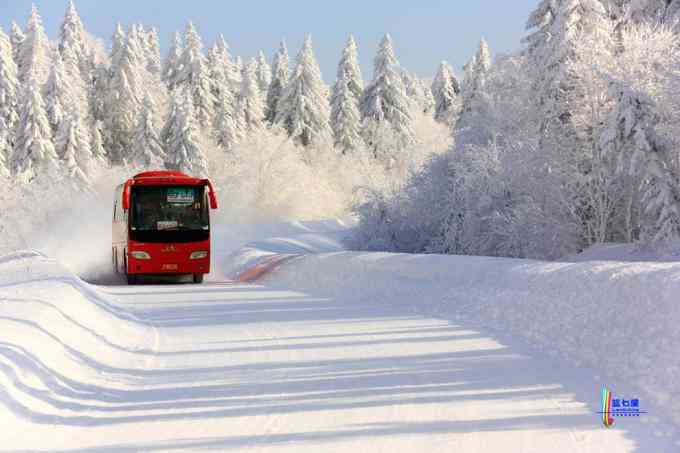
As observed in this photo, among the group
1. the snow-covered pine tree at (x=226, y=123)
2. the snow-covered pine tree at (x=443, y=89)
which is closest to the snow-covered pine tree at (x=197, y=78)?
the snow-covered pine tree at (x=226, y=123)

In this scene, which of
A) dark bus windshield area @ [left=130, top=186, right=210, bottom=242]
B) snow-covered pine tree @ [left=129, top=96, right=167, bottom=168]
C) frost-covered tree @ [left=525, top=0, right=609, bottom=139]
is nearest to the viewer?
dark bus windshield area @ [left=130, top=186, right=210, bottom=242]

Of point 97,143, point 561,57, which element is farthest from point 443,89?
point 561,57

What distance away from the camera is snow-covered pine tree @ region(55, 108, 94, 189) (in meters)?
59.8

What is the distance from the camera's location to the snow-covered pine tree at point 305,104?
72.4 meters

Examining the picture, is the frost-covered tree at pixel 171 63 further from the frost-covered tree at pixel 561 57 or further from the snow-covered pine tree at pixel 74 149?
the frost-covered tree at pixel 561 57

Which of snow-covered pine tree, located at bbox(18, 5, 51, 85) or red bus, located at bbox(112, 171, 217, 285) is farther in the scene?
snow-covered pine tree, located at bbox(18, 5, 51, 85)

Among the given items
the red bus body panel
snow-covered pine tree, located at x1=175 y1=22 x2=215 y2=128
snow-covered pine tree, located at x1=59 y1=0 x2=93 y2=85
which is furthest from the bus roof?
snow-covered pine tree, located at x1=59 y1=0 x2=93 y2=85

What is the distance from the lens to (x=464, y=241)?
30.2 m

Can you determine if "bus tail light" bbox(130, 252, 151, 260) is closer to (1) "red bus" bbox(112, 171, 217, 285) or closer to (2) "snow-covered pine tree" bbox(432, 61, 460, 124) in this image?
(1) "red bus" bbox(112, 171, 217, 285)

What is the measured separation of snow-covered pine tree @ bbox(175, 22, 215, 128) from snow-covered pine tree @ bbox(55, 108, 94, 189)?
15.3 metres

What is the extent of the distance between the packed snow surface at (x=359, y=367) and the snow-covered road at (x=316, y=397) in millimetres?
26

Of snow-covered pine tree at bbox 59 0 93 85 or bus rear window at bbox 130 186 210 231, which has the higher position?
snow-covered pine tree at bbox 59 0 93 85

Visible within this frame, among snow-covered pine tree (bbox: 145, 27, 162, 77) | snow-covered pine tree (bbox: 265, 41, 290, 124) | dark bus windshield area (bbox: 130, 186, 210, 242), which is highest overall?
snow-covered pine tree (bbox: 145, 27, 162, 77)

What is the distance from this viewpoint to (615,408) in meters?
6.77
